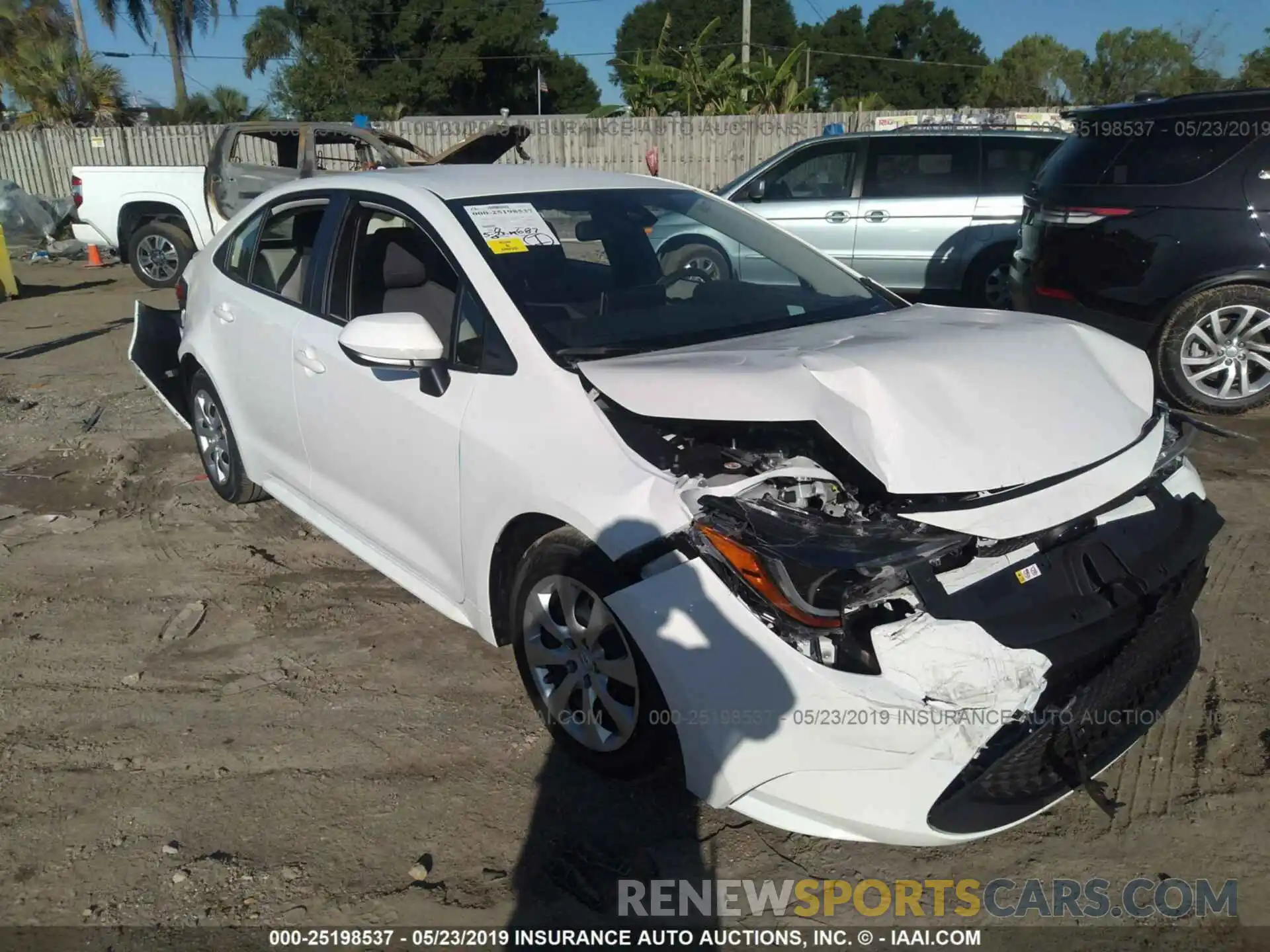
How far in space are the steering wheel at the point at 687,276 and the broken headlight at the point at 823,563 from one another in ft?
4.53

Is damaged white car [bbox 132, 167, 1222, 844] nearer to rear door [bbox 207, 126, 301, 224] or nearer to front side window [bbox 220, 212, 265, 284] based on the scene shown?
front side window [bbox 220, 212, 265, 284]

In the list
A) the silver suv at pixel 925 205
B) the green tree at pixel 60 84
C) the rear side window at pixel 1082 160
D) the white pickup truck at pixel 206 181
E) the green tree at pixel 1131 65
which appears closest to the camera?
the rear side window at pixel 1082 160

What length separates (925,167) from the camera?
8742mm

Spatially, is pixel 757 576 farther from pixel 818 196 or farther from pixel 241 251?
pixel 818 196

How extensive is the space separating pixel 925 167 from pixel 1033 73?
143ft

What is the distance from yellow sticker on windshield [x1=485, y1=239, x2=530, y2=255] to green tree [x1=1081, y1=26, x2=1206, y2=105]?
33.1 m

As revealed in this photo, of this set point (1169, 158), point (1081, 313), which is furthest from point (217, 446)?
point (1169, 158)

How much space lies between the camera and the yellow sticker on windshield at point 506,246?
3.28 meters

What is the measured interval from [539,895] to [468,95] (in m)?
45.9

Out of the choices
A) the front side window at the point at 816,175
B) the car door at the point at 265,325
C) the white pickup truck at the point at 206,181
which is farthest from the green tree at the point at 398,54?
the car door at the point at 265,325

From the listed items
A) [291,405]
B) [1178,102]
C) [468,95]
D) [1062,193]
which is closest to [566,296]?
[291,405]

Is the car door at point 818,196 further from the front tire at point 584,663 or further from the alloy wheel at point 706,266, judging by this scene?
the front tire at point 584,663

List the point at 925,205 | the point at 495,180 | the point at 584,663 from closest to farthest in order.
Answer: the point at 584,663, the point at 495,180, the point at 925,205

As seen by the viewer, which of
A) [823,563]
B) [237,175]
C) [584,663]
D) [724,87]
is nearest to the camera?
[823,563]
